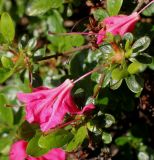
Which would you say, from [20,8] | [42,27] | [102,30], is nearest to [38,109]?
[102,30]

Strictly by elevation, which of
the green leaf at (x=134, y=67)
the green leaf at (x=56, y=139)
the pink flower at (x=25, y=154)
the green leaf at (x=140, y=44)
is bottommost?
the pink flower at (x=25, y=154)

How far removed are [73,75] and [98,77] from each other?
0.23 metres

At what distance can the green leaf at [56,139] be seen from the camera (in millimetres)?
1698

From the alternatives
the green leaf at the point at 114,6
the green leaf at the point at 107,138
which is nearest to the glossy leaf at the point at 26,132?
the green leaf at the point at 107,138

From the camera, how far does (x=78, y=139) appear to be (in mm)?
1783

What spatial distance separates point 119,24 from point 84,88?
0.42 m

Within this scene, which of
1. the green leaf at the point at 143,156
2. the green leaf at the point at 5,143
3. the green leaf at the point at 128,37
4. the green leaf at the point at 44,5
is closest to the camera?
the green leaf at the point at 128,37

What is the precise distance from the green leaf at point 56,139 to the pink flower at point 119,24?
0.37 metres

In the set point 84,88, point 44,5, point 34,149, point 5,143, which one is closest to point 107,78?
point 84,88

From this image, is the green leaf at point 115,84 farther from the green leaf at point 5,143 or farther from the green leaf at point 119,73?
the green leaf at point 5,143

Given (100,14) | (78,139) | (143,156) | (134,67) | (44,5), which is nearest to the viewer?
(134,67)

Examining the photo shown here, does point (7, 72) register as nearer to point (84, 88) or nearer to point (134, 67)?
point (84, 88)

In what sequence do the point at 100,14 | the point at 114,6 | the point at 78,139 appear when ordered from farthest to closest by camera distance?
1. the point at 100,14
2. the point at 114,6
3. the point at 78,139

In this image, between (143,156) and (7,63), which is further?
(143,156)
